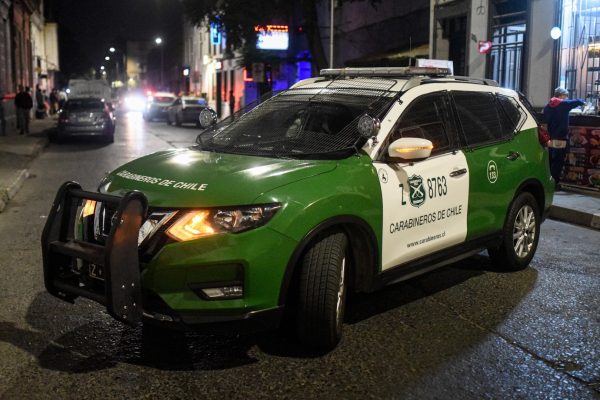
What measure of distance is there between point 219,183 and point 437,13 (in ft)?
57.4

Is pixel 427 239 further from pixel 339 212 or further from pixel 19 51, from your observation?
pixel 19 51

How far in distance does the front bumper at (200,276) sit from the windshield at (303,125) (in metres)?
1.09

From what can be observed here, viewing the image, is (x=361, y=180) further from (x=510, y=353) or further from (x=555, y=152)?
(x=555, y=152)

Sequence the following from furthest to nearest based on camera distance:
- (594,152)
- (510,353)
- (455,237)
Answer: (594,152), (455,237), (510,353)

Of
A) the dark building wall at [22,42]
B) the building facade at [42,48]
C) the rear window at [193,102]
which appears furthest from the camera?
the building facade at [42,48]

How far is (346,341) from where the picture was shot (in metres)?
4.58

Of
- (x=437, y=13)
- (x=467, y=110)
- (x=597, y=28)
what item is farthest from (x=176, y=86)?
(x=467, y=110)

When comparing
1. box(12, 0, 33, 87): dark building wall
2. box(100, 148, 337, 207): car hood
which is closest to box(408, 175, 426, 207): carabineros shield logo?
box(100, 148, 337, 207): car hood

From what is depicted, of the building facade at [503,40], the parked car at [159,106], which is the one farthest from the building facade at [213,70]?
the building facade at [503,40]

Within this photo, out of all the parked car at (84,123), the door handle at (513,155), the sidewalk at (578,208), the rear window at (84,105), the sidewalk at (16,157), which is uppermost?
the rear window at (84,105)

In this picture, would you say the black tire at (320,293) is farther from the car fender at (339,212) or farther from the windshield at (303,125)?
the windshield at (303,125)

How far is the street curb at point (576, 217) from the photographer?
9.18 metres

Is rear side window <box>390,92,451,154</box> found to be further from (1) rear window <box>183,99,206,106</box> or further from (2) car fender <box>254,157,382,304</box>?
(1) rear window <box>183,99,206,106</box>

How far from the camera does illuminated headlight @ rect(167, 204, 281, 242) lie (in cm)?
390
